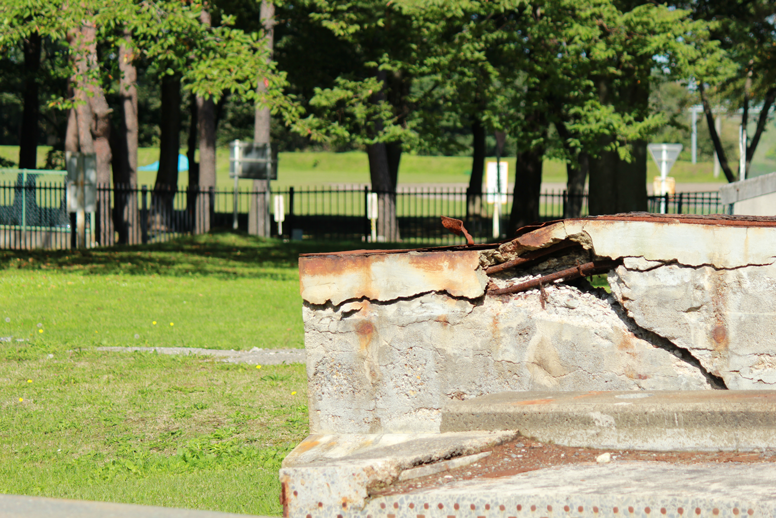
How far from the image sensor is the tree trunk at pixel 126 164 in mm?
21859

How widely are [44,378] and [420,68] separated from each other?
470 inches

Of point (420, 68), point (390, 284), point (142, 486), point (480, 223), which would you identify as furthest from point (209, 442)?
point (480, 223)

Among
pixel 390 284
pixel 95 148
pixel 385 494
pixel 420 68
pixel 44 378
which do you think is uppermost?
pixel 420 68

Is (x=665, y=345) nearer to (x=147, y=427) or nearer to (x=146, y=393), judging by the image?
(x=147, y=427)

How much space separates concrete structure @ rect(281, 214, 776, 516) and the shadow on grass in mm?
10732

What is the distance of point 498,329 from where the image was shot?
4.73 meters

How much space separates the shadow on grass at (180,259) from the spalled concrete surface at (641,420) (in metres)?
11.6

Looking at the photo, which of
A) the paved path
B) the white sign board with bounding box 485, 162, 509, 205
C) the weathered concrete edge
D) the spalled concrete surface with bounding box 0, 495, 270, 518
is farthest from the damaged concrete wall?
the white sign board with bounding box 485, 162, 509, 205

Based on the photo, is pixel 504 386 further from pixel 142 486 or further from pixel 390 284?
pixel 142 486

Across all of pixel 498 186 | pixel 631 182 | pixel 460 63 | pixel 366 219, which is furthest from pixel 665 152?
pixel 366 219

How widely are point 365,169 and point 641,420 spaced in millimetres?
72182

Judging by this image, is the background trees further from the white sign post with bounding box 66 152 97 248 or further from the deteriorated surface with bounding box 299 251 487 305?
the deteriorated surface with bounding box 299 251 487 305

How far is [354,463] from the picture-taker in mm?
3535

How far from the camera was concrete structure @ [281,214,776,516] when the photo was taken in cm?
442
